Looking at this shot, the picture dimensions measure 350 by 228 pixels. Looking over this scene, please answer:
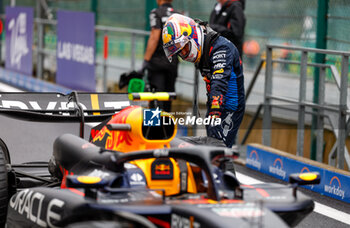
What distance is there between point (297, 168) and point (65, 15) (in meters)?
9.31

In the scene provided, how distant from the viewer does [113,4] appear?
18.7m

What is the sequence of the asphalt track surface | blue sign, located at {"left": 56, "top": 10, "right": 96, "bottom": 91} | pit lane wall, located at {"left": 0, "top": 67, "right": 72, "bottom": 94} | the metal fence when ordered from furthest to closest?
pit lane wall, located at {"left": 0, "top": 67, "right": 72, "bottom": 94} → blue sign, located at {"left": 56, "top": 10, "right": 96, "bottom": 91} → the metal fence → the asphalt track surface

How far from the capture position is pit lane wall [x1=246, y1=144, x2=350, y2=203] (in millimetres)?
8648

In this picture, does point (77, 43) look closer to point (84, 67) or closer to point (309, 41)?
point (84, 67)

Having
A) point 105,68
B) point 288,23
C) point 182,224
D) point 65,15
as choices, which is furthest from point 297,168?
point 65,15

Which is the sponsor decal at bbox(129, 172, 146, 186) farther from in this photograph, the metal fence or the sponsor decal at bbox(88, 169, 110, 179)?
the metal fence

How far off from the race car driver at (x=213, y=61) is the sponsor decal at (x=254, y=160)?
2.95m

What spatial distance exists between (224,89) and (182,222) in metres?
2.60

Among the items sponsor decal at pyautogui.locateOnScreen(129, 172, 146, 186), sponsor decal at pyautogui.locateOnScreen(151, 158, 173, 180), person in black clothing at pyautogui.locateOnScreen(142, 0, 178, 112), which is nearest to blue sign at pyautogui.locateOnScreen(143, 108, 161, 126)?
sponsor decal at pyautogui.locateOnScreen(151, 158, 173, 180)

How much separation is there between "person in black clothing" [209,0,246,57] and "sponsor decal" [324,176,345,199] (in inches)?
120

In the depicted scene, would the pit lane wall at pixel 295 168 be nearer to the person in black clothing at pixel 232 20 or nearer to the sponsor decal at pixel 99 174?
the person in black clothing at pixel 232 20

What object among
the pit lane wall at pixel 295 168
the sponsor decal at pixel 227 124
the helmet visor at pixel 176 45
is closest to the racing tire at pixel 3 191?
the helmet visor at pixel 176 45

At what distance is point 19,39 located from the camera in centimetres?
1986

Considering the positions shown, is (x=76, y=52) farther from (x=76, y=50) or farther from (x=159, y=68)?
(x=159, y=68)
